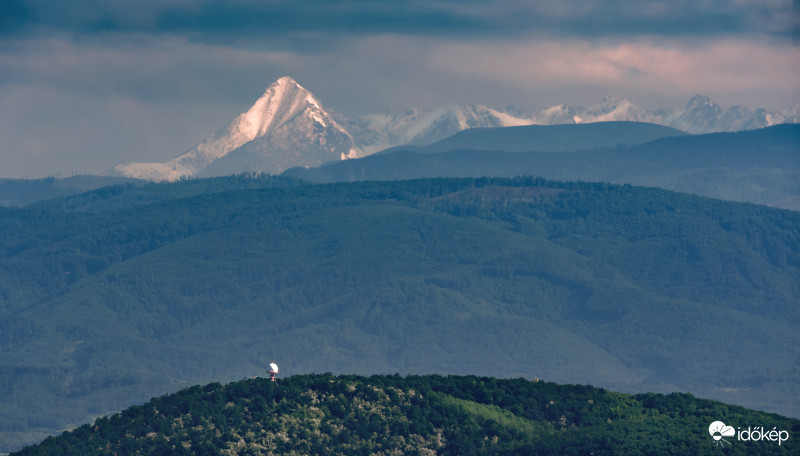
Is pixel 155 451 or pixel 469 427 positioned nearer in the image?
pixel 155 451

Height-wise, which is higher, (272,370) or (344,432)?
(272,370)

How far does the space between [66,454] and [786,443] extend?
80925mm

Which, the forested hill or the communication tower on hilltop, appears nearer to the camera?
the communication tower on hilltop

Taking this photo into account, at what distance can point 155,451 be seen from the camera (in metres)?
185

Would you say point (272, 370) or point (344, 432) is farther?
point (344, 432)

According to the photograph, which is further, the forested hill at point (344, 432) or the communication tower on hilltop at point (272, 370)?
the forested hill at point (344, 432)

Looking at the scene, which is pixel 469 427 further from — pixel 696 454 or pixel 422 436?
pixel 696 454

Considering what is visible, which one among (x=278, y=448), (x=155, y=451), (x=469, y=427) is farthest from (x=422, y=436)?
(x=155, y=451)

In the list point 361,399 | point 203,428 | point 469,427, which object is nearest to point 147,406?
point 203,428

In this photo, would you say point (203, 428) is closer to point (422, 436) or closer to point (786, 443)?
point (422, 436)

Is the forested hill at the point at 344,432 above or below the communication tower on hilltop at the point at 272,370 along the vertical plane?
below

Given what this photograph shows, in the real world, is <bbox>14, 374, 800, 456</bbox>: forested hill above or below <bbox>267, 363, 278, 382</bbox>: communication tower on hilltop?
below

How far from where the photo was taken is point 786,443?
623 feet

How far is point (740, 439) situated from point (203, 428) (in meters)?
61.2
